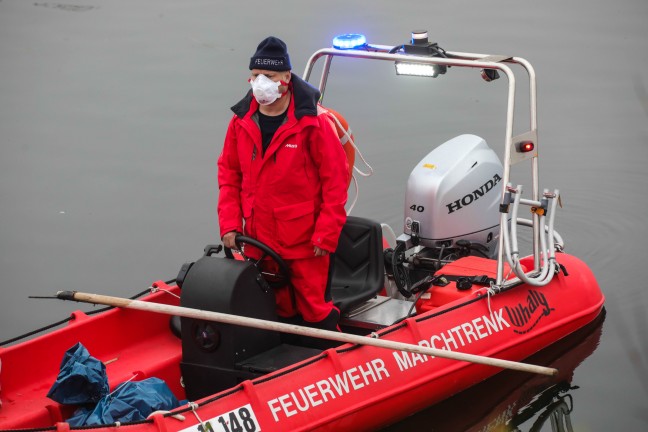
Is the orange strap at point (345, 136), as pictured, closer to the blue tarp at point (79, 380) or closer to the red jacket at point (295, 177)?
the red jacket at point (295, 177)

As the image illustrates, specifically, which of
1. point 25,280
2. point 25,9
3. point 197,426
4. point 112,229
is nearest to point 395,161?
point 112,229

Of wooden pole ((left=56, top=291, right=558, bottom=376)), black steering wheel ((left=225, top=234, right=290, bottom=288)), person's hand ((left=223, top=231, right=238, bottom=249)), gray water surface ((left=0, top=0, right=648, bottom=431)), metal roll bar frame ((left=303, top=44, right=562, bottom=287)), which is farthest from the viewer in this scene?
gray water surface ((left=0, top=0, right=648, bottom=431))

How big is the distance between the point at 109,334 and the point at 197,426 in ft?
3.78

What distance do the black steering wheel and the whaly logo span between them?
48.4 inches

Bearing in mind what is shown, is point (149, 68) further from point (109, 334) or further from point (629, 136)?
point (109, 334)

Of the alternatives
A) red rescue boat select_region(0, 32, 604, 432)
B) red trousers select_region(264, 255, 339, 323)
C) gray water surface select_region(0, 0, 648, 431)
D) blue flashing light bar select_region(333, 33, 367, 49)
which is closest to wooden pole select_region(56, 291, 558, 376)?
red rescue boat select_region(0, 32, 604, 432)

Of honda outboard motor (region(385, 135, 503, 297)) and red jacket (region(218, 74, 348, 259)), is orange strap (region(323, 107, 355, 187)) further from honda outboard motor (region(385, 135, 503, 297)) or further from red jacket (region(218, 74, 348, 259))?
honda outboard motor (region(385, 135, 503, 297))

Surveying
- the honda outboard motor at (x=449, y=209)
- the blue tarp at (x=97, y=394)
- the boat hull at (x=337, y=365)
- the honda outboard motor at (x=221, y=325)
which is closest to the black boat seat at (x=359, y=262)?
the honda outboard motor at (x=449, y=209)

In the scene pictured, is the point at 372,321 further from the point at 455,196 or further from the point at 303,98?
the point at 303,98

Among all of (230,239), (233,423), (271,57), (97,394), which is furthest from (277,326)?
(271,57)

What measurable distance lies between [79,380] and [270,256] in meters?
1.08

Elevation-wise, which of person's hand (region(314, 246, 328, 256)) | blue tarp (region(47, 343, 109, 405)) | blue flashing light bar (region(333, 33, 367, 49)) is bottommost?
blue tarp (region(47, 343, 109, 405))

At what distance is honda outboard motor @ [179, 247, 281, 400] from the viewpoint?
211 inches

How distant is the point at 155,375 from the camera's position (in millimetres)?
5664
